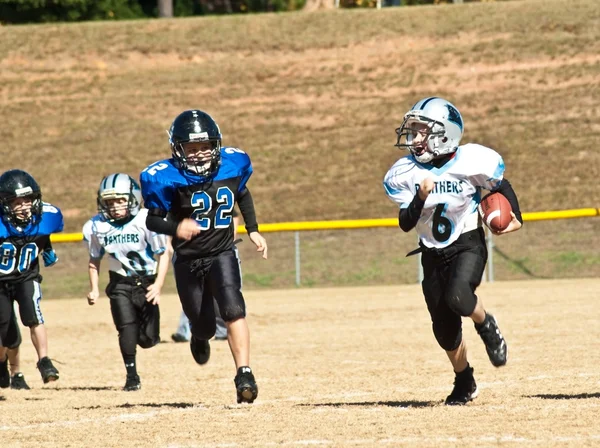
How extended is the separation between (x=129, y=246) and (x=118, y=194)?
45 cm

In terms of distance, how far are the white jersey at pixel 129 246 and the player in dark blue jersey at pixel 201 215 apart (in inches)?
85.6

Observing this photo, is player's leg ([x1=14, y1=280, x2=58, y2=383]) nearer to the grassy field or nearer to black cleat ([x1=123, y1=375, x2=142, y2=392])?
black cleat ([x1=123, y1=375, x2=142, y2=392])

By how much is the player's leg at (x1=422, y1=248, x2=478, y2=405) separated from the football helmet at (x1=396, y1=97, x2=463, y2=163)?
2.07ft

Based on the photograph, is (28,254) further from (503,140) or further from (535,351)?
(503,140)

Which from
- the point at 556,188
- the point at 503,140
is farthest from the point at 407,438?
the point at 503,140

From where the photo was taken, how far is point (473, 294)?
696 cm

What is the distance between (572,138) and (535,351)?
64.9 ft

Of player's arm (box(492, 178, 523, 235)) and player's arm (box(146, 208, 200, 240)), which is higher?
player's arm (box(492, 178, 523, 235))

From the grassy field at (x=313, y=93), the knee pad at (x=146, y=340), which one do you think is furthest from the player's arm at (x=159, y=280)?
the grassy field at (x=313, y=93)

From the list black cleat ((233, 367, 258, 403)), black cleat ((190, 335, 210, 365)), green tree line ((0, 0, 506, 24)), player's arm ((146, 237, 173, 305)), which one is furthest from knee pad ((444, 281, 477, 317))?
green tree line ((0, 0, 506, 24))

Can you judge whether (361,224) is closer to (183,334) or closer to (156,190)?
(183,334)

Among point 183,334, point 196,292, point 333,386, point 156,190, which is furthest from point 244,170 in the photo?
point 183,334

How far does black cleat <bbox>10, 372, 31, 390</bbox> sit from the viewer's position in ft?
33.0

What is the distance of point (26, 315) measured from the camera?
31.9 feet
